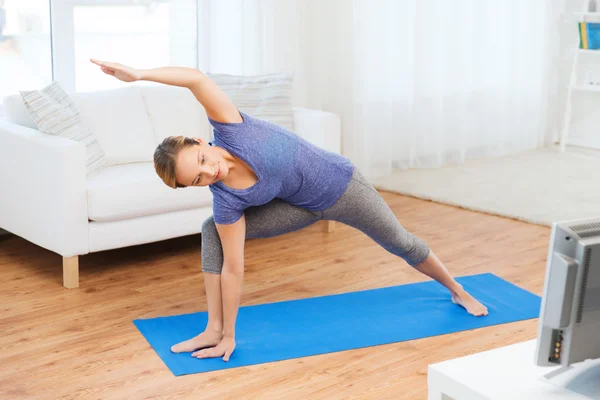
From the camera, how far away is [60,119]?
3619 mm

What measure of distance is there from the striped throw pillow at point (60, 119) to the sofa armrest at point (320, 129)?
1017mm

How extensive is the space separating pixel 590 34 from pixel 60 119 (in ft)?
14.4

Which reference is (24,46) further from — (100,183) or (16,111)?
(100,183)

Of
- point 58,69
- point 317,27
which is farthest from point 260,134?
point 317,27

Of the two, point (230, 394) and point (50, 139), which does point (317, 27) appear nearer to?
point (50, 139)

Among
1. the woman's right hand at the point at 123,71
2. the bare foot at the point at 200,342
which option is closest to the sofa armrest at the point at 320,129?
the bare foot at the point at 200,342

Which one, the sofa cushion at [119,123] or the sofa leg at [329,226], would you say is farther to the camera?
the sofa leg at [329,226]

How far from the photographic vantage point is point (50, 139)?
3418 mm

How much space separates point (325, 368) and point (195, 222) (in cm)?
127

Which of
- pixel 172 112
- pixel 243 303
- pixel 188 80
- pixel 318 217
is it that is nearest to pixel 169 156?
pixel 188 80

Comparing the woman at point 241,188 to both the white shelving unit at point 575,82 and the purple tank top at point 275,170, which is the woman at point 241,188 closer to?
the purple tank top at point 275,170

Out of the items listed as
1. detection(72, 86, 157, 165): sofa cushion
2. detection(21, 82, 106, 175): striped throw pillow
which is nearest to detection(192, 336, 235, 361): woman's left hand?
detection(21, 82, 106, 175): striped throw pillow

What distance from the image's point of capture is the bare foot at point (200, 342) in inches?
111

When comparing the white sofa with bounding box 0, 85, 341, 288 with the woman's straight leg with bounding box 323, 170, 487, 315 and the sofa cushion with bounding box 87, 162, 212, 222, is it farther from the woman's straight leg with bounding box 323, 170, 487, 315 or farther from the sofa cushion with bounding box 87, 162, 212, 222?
the woman's straight leg with bounding box 323, 170, 487, 315
